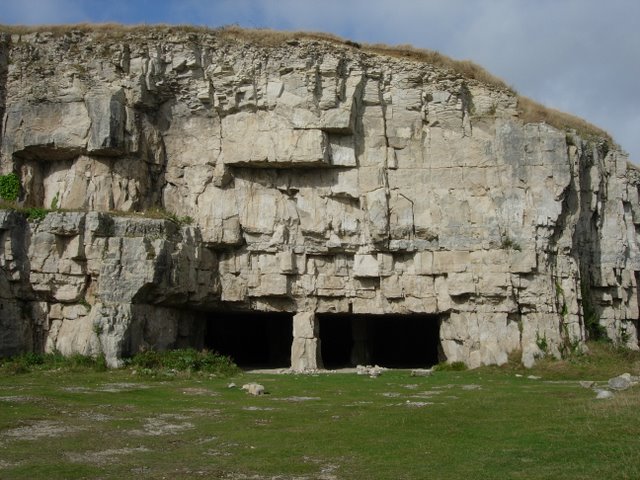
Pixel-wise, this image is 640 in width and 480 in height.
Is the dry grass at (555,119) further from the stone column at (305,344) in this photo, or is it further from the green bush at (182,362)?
the green bush at (182,362)

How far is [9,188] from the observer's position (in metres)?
34.4

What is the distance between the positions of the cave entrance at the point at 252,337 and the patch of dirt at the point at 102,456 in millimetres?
24818

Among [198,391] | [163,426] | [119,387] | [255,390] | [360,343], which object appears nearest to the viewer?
[163,426]

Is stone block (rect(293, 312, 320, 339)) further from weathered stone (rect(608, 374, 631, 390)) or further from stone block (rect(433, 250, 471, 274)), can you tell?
weathered stone (rect(608, 374, 631, 390))

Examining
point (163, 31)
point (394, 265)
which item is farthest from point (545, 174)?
point (163, 31)

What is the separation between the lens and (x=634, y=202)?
126 ft

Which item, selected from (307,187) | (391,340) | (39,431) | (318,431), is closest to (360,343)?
(391,340)

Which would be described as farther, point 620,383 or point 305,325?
point 305,325

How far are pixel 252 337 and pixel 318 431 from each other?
2964 cm

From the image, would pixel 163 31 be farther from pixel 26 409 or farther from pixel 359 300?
pixel 26 409

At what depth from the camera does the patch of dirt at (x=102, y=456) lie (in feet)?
42.6

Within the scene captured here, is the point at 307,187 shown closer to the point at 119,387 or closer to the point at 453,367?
the point at 453,367

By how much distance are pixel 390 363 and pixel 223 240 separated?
13594 millimetres

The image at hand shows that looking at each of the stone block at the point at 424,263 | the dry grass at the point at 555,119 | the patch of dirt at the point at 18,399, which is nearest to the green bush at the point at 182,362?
the patch of dirt at the point at 18,399
